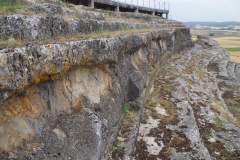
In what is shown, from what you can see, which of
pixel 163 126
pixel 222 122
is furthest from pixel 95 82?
pixel 222 122

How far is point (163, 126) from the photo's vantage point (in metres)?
9.57

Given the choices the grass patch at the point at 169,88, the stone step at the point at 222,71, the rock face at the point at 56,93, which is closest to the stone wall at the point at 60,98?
the rock face at the point at 56,93

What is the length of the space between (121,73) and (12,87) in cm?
578

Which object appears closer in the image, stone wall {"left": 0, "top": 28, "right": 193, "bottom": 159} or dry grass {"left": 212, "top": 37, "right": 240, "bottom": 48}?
stone wall {"left": 0, "top": 28, "right": 193, "bottom": 159}

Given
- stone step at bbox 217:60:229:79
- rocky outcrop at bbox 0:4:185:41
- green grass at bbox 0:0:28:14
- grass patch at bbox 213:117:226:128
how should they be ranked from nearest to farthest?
rocky outcrop at bbox 0:4:185:41 < green grass at bbox 0:0:28:14 < grass patch at bbox 213:117:226:128 < stone step at bbox 217:60:229:79

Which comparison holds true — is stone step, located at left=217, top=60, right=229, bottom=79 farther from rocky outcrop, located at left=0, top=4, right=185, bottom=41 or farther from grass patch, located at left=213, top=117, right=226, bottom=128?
rocky outcrop, located at left=0, top=4, right=185, bottom=41

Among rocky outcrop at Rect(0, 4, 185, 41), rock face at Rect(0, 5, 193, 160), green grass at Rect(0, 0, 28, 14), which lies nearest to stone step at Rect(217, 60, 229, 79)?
rock face at Rect(0, 5, 193, 160)

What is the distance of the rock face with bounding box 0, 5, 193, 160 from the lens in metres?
4.63

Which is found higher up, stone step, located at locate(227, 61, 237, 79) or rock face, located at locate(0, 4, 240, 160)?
rock face, located at locate(0, 4, 240, 160)

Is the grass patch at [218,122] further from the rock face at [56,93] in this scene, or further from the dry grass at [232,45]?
the dry grass at [232,45]

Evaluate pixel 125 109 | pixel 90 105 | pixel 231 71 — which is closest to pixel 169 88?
pixel 125 109

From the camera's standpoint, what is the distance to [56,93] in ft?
19.9

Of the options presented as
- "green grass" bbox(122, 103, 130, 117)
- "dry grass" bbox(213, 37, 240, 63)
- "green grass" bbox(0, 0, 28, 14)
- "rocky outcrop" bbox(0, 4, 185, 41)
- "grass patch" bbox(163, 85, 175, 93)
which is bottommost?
"dry grass" bbox(213, 37, 240, 63)

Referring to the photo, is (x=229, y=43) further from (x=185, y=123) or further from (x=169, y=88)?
(x=185, y=123)
